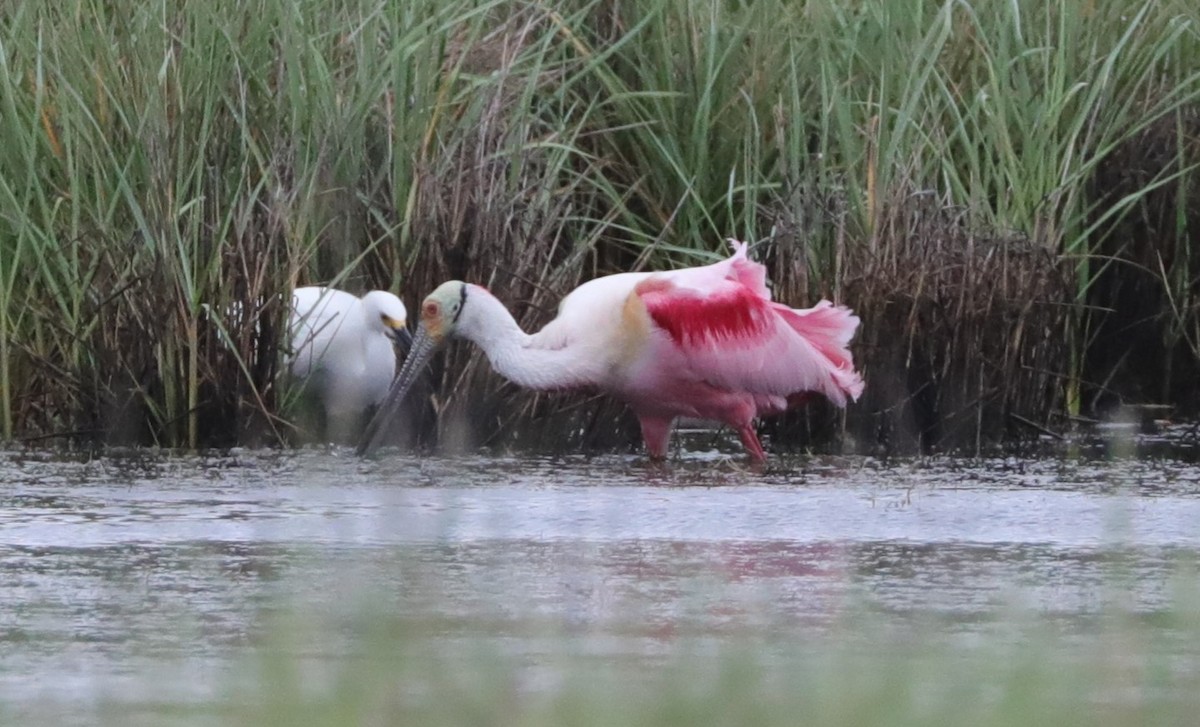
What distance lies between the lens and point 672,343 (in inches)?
306

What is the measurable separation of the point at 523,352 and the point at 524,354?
0.06ft

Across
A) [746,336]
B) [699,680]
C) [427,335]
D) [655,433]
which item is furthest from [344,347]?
[699,680]

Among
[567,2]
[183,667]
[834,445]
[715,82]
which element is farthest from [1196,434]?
[183,667]

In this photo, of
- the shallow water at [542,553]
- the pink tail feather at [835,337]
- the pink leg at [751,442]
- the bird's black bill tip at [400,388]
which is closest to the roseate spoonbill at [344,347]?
the bird's black bill tip at [400,388]

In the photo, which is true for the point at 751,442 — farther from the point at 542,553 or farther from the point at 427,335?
the point at 542,553

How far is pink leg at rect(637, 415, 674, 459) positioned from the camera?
7.82 metres

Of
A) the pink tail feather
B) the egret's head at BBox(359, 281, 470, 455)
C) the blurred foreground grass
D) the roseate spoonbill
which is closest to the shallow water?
the blurred foreground grass

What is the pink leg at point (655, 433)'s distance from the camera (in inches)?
308

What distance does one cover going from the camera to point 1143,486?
6.81m

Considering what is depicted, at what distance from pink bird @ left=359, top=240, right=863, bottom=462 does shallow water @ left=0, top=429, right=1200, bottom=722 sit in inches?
9.0

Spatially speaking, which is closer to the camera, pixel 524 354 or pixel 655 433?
pixel 524 354

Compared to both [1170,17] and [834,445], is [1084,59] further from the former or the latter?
[834,445]

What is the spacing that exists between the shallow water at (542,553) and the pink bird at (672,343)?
0.75 ft

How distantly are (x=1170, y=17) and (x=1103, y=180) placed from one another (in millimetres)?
688
